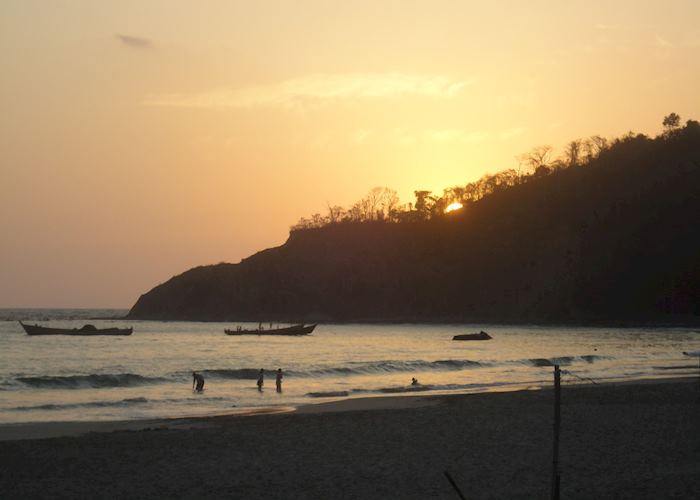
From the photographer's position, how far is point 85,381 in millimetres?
41844

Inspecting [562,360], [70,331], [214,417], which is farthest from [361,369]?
[70,331]

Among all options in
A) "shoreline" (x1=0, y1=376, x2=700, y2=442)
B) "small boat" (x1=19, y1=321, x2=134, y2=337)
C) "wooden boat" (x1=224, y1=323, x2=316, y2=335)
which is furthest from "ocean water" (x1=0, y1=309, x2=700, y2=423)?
"wooden boat" (x1=224, y1=323, x2=316, y2=335)

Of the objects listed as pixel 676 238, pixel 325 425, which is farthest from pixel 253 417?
pixel 676 238

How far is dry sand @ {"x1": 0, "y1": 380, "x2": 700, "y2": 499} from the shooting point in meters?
14.9

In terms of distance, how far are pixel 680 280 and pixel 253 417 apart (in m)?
134

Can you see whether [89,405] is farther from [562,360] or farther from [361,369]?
[562,360]

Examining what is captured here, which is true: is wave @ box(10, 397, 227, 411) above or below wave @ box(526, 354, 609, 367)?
below

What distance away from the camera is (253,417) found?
26.2m

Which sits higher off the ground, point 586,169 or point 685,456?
point 586,169

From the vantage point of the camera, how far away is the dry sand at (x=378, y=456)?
1491 cm

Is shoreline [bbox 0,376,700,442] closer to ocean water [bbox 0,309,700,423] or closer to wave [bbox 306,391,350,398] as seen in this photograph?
ocean water [bbox 0,309,700,423]

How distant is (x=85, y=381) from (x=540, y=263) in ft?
460

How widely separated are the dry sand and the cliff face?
412 ft

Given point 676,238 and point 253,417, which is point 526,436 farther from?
point 676,238
